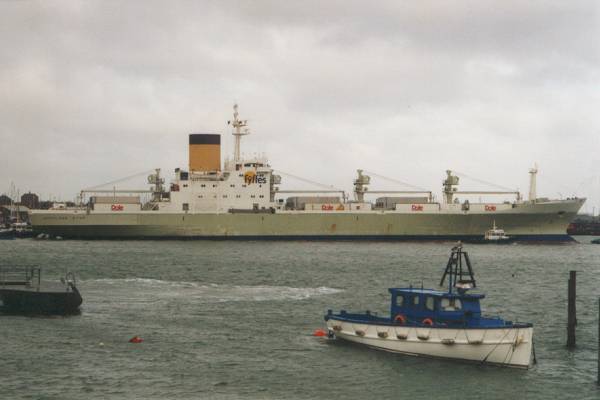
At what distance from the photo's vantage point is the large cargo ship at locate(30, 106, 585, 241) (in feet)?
274

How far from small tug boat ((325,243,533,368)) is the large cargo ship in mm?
58961

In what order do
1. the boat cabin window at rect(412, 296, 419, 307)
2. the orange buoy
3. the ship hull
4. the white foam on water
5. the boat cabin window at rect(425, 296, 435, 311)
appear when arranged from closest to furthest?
the boat cabin window at rect(425, 296, 435, 311)
the boat cabin window at rect(412, 296, 419, 307)
the orange buoy
the white foam on water
the ship hull

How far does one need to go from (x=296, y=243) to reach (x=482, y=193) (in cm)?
2256

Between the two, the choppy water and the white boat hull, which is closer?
the choppy water

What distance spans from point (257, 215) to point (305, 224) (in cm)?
535

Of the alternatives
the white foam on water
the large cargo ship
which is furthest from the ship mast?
the white foam on water

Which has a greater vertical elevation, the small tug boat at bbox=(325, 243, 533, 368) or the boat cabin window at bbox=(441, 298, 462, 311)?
the boat cabin window at bbox=(441, 298, 462, 311)

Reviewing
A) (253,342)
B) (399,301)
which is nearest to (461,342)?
(399,301)

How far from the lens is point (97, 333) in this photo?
2700 centimetres

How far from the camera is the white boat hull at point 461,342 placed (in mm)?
22219

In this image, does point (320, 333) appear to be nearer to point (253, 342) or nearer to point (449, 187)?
point (253, 342)

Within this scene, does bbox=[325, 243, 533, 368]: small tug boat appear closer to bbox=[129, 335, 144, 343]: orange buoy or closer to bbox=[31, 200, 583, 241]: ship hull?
bbox=[129, 335, 144, 343]: orange buoy

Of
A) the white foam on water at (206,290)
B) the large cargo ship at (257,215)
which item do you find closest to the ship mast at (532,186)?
the large cargo ship at (257,215)

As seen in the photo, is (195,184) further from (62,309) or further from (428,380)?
(428,380)
